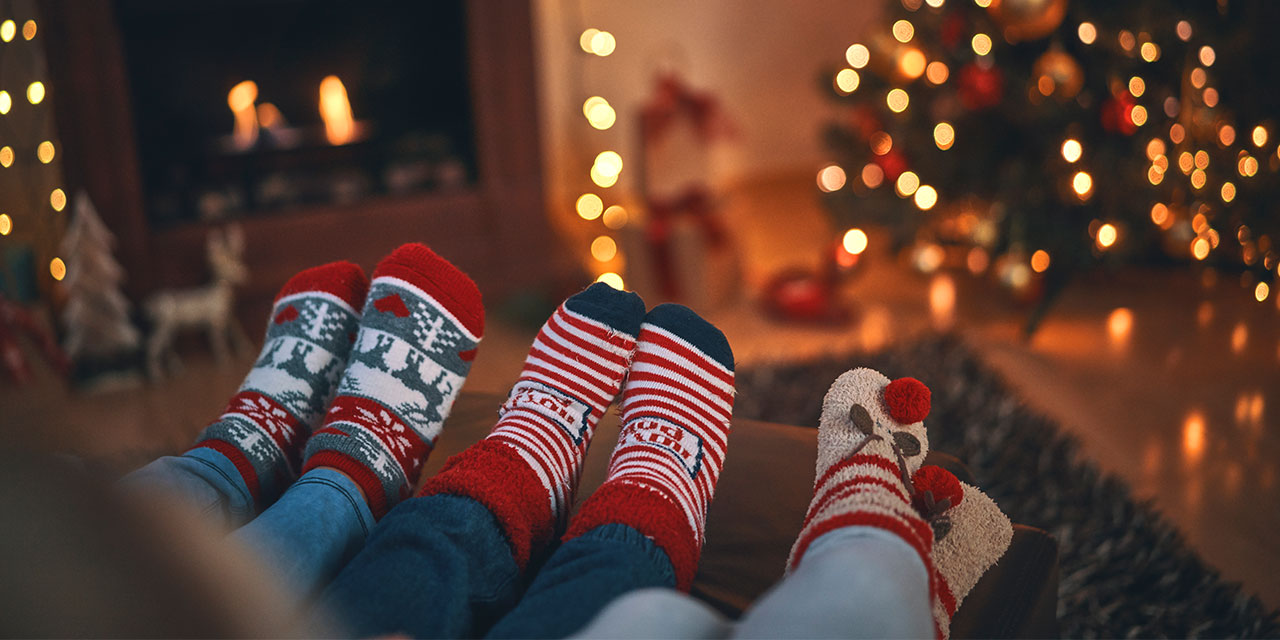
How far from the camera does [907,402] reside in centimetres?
69

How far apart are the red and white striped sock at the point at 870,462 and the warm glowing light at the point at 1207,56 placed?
1248 mm

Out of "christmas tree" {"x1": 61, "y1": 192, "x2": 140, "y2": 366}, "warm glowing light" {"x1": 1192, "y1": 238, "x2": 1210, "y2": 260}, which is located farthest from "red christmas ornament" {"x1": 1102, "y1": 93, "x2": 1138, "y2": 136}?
"christmas tree" {"x1": 61, "y1": 192, "x2": 140, "y2": 366}

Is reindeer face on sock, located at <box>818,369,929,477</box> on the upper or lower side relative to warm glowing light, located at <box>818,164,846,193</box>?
lower

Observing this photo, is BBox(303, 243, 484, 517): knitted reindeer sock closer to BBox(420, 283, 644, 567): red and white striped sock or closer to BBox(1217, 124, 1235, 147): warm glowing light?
BBox(420, 283, 644, 567): red and white striped sock

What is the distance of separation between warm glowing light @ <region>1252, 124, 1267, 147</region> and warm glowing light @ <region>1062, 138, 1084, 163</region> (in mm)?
278

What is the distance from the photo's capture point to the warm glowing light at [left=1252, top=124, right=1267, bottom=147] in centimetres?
147

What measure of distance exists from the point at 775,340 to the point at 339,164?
3.39ft

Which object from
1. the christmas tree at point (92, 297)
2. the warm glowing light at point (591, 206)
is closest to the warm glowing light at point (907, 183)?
the warm glowing light at point (591, 206)

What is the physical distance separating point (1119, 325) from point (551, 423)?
4.93 ft

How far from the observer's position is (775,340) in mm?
1857

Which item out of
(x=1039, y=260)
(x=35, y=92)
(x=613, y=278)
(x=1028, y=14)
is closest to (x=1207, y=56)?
(x=1028, y=14)

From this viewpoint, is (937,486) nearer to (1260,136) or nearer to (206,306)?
(1260,136)

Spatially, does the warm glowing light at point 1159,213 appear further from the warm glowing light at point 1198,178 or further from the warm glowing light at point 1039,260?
the warm glowing light at point 1039,260

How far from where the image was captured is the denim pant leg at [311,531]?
23.2 inches
